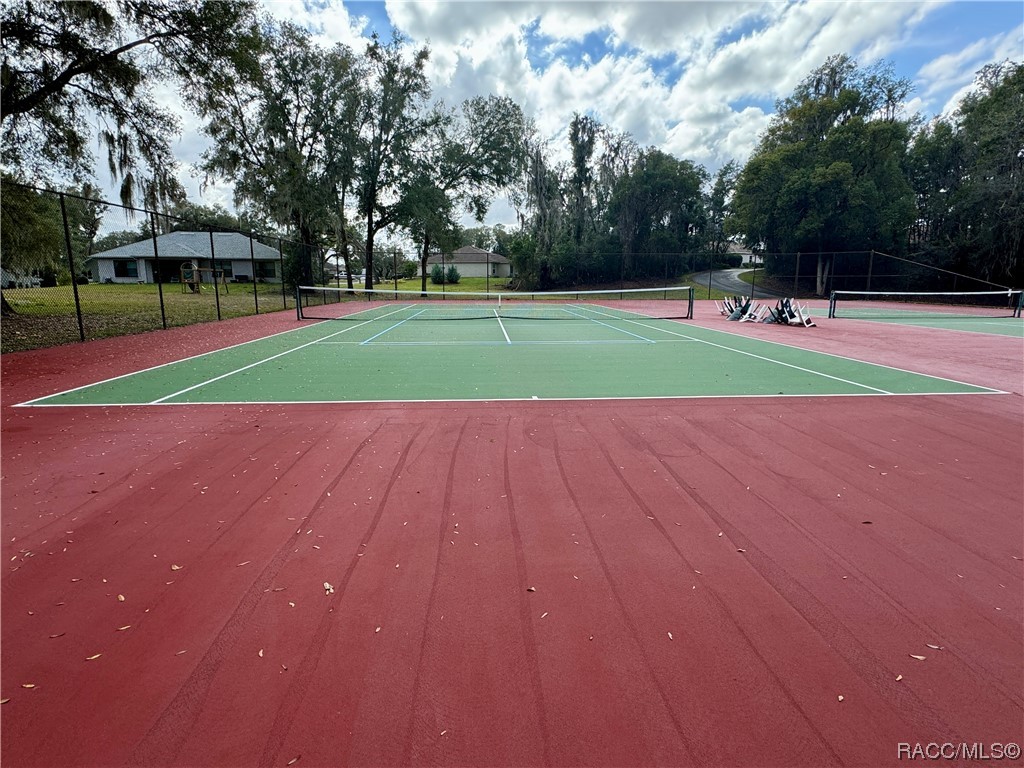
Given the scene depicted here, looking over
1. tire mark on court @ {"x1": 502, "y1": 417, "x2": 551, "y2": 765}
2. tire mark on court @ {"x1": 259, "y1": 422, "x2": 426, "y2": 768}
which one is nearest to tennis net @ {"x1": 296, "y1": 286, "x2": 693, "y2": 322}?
tire mark on court @ {"x1": 502, "y1": 417, "x2": 551, "y2": 765}

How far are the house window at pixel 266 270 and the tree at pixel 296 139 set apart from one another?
18103mm

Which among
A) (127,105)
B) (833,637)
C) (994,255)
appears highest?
(127,105)

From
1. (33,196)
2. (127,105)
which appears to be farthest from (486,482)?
(33,196)

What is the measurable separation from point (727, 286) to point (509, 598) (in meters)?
41.4

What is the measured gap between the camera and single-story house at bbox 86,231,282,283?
4159 cm

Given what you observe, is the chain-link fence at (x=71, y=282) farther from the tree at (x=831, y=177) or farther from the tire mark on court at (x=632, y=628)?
the tree at (x=831, y=177)

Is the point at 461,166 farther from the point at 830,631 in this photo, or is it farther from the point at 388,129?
the point at 830,631

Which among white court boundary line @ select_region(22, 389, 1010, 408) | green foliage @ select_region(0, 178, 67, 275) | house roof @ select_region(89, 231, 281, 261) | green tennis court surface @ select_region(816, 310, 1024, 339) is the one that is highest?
house roof @ select_region(89, 231, 281, 261)

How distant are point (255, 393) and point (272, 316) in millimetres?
13880

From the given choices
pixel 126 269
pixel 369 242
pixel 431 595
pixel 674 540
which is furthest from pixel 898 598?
pixel 126 269

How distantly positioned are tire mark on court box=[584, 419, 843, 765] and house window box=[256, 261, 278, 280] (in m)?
45.7

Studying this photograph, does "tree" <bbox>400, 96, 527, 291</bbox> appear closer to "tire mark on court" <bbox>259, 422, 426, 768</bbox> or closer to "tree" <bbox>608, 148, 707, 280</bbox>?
"tree" <bbox>608, 148, 707, 280</bbox>

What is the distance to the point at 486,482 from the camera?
12.5 ft

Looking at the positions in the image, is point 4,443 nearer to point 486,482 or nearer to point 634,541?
point 486,482
